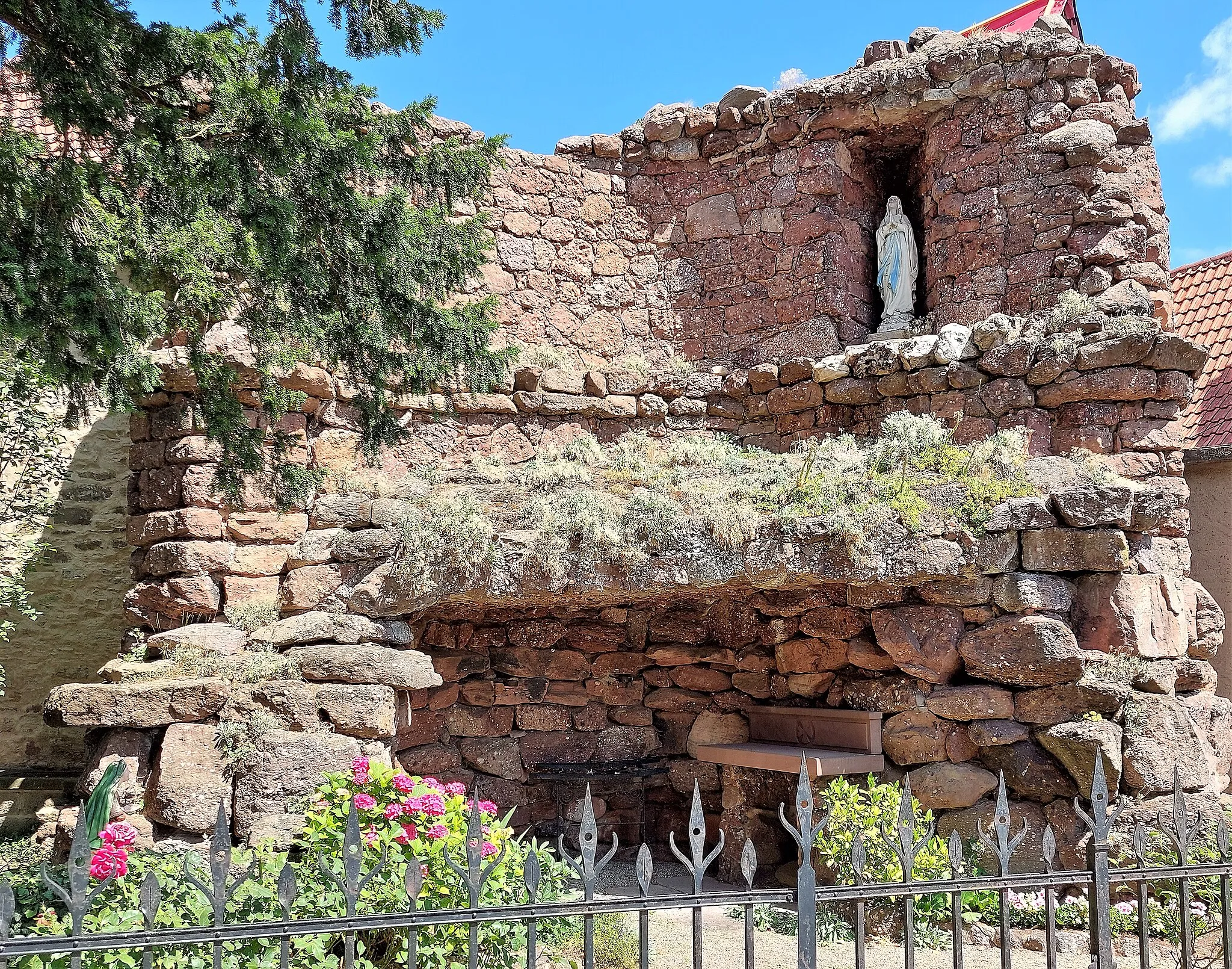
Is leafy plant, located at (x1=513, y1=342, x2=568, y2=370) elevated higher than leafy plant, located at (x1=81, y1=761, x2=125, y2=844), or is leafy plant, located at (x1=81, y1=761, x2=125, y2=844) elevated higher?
leafy plant, located at (x1=513, y1=342, x2=568, y2=370)

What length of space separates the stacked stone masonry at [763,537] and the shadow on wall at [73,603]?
87.9 inches

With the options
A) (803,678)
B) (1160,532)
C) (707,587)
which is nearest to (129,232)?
(707,587)

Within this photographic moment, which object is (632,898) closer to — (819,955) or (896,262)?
(819,955)

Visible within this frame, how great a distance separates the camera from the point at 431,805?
15.0ft

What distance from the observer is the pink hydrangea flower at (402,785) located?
477 centimetres

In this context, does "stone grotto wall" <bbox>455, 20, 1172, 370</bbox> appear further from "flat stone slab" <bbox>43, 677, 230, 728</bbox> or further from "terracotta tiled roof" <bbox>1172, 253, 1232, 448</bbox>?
"flat stone slab" <bbox>43, 677, 230, 728</bbox>

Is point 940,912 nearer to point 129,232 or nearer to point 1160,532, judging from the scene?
point 1160,532

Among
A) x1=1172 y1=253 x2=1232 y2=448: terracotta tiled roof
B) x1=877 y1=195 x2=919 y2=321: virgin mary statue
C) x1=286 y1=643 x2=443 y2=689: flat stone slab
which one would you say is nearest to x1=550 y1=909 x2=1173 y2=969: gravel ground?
x1=286 y1=643 x2=443 y2=689: flat stone slab

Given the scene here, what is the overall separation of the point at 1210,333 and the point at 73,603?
38.8 feet

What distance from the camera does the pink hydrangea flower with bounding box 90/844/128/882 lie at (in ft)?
12.8

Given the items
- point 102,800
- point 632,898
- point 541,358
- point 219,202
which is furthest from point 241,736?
point 541,358

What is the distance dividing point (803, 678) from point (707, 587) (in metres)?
1.16

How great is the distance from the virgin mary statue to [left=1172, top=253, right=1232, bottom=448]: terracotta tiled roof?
115 inches

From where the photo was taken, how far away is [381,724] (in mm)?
5523
